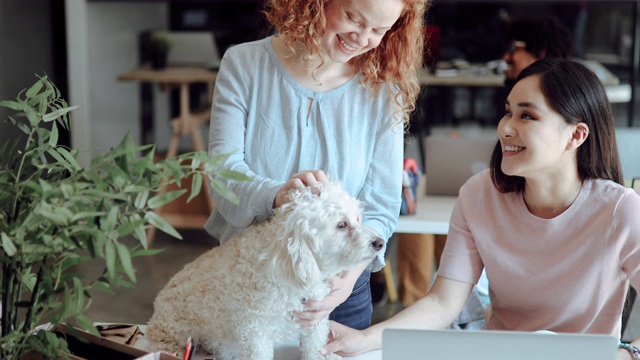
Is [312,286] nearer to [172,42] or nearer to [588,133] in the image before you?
[588,133]

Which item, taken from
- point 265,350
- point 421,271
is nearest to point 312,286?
point 265,350

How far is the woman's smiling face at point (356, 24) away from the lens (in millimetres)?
1653

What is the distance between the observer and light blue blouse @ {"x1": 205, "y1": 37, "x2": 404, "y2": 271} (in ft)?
5.78

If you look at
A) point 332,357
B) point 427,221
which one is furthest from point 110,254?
point 427,221

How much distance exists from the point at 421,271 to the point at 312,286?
8.20 ft

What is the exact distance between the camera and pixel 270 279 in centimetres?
148

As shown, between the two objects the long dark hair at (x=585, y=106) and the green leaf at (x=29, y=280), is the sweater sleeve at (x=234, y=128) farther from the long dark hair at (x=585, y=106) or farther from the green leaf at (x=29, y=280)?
the long dark hair at (x=585, y=106)

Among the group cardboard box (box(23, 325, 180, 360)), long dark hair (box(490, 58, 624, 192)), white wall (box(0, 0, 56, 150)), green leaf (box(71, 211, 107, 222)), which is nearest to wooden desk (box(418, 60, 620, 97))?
white wall (box(0, 0, 56, 150))

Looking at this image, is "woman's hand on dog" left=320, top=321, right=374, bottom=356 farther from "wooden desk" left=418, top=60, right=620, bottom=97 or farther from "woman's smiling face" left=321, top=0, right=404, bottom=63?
"wooden desk" left=418, top=60, right=620, bottom=97

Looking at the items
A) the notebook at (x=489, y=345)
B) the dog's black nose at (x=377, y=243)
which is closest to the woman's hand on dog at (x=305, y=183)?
the dog's black nose at (x=377, y=243)

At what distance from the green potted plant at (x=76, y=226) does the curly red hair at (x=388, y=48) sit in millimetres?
661

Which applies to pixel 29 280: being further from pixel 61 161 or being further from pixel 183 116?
pixel 183 116

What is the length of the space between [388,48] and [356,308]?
1.92ft

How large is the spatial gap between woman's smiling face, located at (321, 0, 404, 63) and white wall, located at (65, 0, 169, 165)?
408 centimetres
